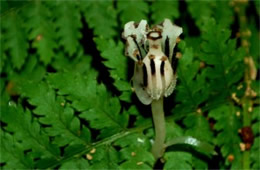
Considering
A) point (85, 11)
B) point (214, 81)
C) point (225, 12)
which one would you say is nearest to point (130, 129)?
point (214, 81)

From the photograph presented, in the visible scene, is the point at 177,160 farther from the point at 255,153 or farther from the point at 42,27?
the point at 42,27

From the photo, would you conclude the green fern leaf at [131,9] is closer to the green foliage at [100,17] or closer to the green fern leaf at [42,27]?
the green foliage at [100,17]

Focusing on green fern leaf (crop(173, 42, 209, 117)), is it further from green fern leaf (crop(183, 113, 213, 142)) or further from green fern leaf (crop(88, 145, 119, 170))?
green fern leaf (crop(88, 145, 119, 170))

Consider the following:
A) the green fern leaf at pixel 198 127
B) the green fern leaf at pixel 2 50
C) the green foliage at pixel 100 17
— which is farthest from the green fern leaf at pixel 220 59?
the green fern leaf at pixel 2 50

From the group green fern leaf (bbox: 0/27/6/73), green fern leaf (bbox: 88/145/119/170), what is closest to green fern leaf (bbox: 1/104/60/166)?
green fern leaf (bbox: 88/145/119/170)

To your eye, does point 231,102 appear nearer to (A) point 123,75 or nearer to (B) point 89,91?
(A) point 123,75

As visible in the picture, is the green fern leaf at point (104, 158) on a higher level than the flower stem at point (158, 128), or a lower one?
lower
